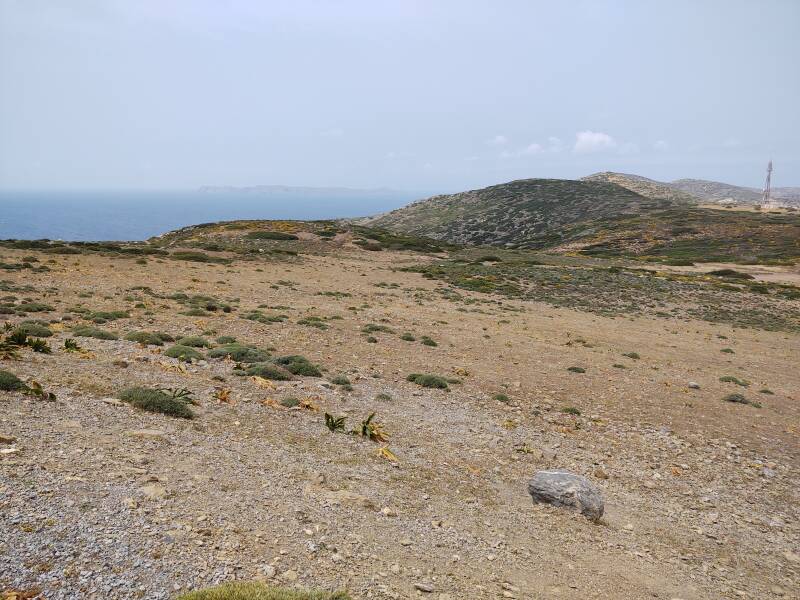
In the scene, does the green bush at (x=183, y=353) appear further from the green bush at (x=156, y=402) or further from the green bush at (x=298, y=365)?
the green bush at (x=156, y=402)

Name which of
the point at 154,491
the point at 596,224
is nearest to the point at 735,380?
the point at 154,491

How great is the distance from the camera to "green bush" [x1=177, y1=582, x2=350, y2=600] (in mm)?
5875

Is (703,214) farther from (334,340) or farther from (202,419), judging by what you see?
(202,419)

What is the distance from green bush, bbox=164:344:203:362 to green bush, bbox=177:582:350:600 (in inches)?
448

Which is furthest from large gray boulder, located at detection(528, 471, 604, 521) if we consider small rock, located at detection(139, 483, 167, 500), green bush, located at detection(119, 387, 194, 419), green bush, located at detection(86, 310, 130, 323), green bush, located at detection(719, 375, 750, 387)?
green bush, located at detection(86, 310, 130, 323)

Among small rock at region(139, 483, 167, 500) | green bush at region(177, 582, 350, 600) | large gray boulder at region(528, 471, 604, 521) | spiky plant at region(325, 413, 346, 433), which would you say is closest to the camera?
green bush at region(177, 582, 350, 600)

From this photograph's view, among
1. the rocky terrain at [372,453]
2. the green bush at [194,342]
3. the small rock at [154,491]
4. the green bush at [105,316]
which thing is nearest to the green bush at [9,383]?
the rocky terrain at [372,453]

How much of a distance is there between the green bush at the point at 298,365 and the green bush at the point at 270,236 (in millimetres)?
52216

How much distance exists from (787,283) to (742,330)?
28265mm

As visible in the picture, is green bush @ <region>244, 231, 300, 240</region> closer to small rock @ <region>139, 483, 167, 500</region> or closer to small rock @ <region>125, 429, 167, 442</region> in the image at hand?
small rock @ <region>125, 429, 167, 442</region>

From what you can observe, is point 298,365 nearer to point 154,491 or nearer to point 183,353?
point 183,353

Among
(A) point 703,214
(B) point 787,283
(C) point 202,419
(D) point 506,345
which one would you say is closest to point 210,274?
(D) point 506,345

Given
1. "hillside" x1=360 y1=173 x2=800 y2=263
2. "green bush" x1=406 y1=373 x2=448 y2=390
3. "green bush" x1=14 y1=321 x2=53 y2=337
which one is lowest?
"green bush" x1=406 y1=373 x2=448 y2=390

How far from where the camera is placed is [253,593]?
19.8ft
